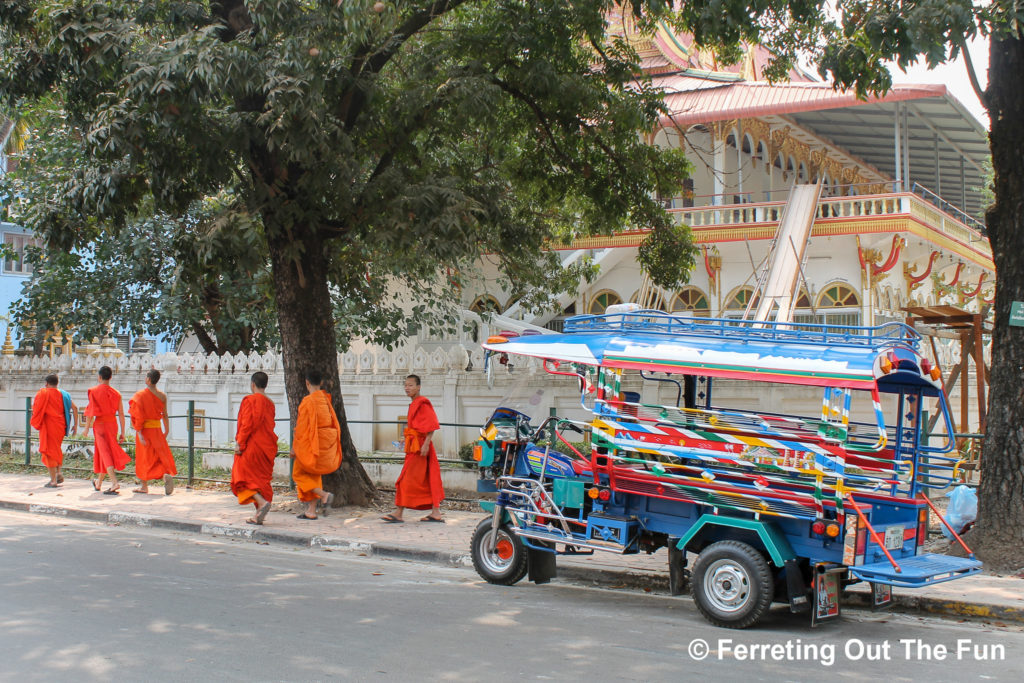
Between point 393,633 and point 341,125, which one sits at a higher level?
point 341,125

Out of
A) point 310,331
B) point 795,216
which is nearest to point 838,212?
point 795,216

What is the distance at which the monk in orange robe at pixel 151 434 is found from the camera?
1327 cm

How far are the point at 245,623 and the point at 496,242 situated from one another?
7.43m

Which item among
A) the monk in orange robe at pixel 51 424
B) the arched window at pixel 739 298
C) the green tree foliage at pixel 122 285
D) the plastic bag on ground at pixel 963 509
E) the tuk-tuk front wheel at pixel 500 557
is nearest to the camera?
the tuk-tuk front wheel at pixel 500 557

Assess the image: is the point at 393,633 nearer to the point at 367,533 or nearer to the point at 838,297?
the point at 367,533

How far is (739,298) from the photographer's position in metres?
22.8

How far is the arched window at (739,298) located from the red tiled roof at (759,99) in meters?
4.01

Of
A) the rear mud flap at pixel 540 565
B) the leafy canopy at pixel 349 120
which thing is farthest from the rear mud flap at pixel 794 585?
the leafy canopy at pixel 349 120

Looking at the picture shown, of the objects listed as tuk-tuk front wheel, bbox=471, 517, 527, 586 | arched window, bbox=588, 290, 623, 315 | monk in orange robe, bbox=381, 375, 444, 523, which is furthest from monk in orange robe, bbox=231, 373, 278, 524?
arched window, bbox=588, 290, 623, 315

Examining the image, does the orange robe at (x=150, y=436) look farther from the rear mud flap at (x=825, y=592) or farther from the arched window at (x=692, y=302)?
the arched window at (x=692, y=302)

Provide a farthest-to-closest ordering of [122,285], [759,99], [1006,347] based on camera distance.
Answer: [759,99] < [122,285] < [1006,347]

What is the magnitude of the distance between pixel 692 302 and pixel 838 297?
3420 millimetres

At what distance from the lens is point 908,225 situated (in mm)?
19625

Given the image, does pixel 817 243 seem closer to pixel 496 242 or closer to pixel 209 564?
pixel 496 242
